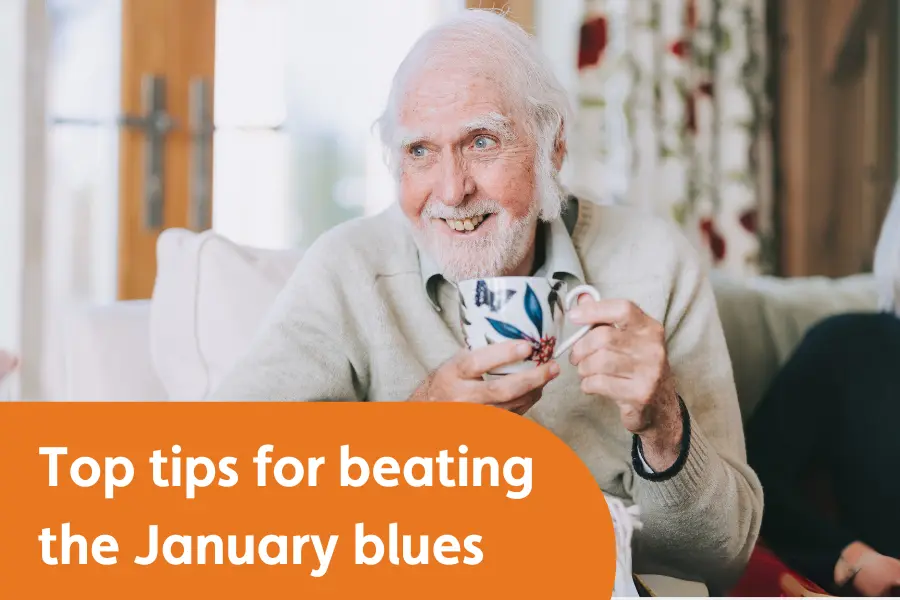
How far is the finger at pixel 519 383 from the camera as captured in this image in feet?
2.58

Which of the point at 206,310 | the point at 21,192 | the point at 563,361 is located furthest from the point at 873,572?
the point at 21,192

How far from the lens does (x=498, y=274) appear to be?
3.32 feet

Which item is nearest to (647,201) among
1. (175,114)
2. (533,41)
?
(175,114)

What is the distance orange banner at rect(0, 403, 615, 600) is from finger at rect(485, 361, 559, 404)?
0.09ft

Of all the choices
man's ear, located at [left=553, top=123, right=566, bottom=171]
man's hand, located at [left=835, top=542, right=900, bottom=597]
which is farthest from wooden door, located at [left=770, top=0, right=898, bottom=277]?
man's ear, located at [left=553, top=123, right=566, bottom=171]

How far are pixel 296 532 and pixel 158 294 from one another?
542 millimetres

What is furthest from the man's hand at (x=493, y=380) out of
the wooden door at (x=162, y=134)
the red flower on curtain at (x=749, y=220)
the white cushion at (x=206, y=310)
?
the red flower on curtain at (x=749, y=220)

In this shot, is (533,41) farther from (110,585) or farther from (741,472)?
(110,585)

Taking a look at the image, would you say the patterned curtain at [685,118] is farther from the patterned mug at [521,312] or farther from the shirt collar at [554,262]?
the patterned mug at [521,312]

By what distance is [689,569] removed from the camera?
1020mm

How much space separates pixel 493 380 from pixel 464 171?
257 mm

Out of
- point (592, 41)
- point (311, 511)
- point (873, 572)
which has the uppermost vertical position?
point (592, 41)

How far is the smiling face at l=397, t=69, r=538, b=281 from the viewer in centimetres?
96

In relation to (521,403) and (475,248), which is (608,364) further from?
(475,248)
